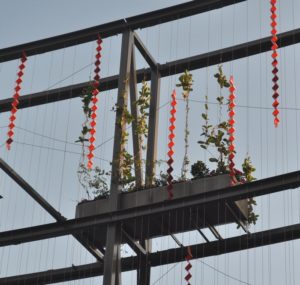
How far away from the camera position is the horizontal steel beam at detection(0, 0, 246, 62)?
17.9 meters

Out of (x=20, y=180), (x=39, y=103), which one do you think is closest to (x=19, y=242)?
(x=20, y=180)

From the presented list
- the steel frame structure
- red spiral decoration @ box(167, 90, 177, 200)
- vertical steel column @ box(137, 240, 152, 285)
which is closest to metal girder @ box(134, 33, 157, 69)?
the steel frame structure

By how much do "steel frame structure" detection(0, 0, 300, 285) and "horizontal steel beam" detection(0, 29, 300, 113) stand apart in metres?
0.02

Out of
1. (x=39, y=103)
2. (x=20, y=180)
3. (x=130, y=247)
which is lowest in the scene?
(x=130, y=247)

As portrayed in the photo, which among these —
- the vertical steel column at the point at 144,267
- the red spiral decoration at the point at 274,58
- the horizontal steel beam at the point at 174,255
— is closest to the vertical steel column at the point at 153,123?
the vertical steel column at the point at 144,267

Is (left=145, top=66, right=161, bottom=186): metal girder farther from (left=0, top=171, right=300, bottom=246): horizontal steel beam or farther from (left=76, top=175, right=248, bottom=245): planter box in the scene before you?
(left=0, top=171, right=300, bottom=246): horizontal steel beam

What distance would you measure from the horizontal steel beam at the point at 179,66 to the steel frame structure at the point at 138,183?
0.02 meters

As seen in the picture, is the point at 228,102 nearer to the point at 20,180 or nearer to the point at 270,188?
the point at 270,188

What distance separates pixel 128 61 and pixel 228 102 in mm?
2129

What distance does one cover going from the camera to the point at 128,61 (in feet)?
60.1

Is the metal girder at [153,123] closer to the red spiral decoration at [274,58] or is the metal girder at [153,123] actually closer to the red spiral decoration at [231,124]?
the red spiral decoration at [231,124]

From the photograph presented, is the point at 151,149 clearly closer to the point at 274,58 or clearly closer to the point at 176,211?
the point at 176,211

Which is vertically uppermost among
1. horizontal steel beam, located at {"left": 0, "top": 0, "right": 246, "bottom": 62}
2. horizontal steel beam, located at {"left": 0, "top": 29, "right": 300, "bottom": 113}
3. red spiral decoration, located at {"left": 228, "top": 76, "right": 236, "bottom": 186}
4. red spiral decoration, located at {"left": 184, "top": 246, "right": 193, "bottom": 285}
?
horizontal steel beam, located at {"left": 0, "top": 0, "right": 246, "bottom": 62}

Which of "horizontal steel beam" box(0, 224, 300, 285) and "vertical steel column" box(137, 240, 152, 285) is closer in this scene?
"horizontal steel beam" box(0, 224, 300, 285)
